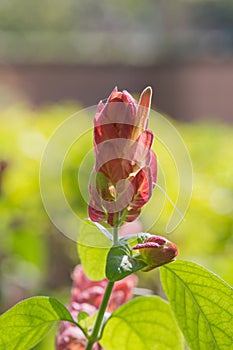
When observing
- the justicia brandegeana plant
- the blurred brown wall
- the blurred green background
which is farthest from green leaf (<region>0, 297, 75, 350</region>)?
the blurred brown wall

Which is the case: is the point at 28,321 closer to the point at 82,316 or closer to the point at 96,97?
the point at 82,316

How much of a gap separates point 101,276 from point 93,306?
0.13 feet

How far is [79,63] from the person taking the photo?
1239 centimetres

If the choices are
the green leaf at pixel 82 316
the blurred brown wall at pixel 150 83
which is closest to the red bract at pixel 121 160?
the green leaf at pixel 82 316

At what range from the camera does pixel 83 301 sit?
82cm

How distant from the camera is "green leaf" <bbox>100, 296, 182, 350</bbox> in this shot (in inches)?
31.0

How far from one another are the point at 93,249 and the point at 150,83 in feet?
Result: 37.0

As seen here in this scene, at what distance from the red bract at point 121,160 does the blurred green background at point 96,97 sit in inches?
21.8

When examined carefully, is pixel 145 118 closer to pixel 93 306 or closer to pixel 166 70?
pixel 93 306

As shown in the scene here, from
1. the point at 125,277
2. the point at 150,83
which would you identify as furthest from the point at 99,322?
the point at 150,83

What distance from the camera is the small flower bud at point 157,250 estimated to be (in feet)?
2.12

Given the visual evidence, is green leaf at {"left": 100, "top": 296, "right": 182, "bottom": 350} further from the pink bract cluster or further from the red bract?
the red bract

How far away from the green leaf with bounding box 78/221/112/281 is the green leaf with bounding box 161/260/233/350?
0.07m

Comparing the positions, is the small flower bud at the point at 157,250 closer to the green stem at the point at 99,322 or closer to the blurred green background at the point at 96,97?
the green stem at the point at 99,322
